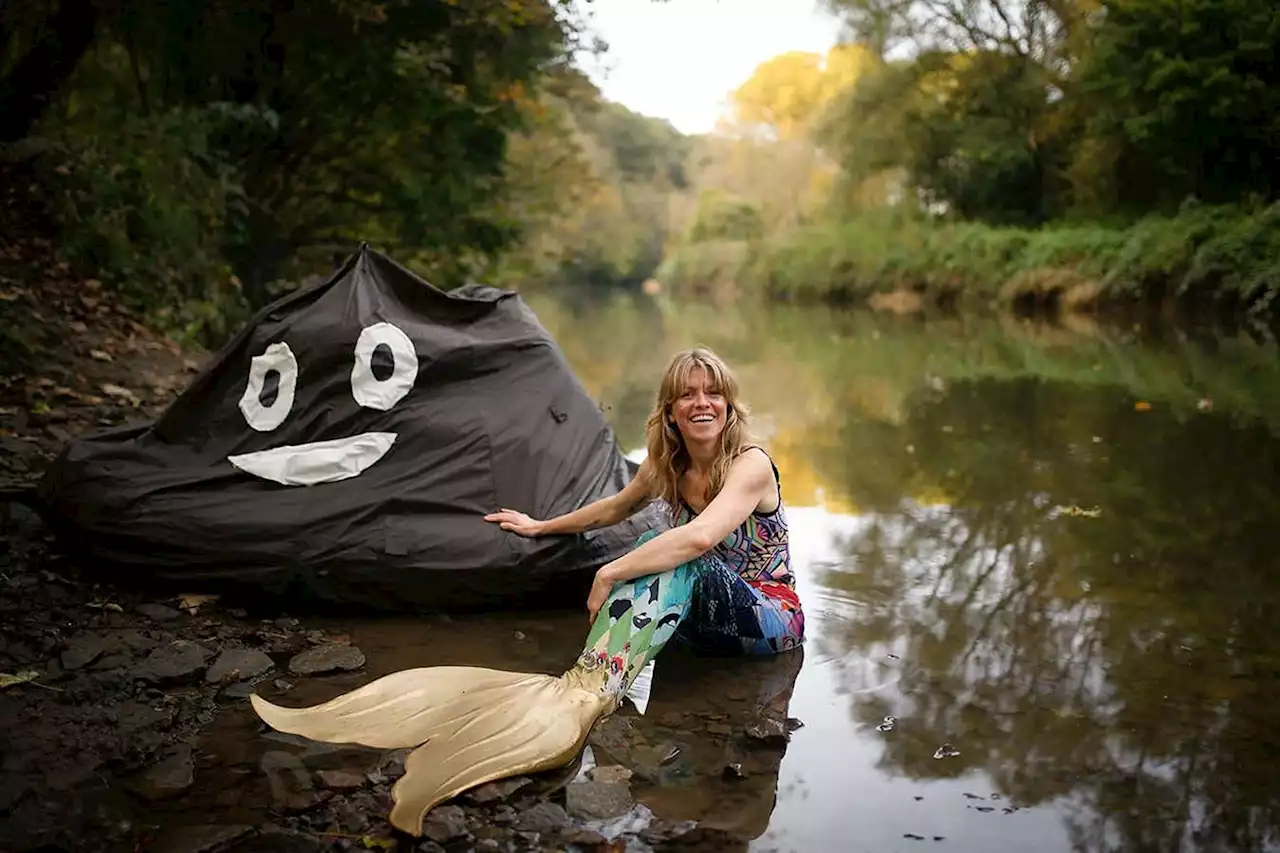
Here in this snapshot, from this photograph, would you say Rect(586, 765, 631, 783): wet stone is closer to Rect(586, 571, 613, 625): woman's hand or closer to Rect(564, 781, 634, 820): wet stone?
Rect(564, 781, 634, 820): wet stone

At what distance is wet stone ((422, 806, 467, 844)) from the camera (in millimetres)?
2100

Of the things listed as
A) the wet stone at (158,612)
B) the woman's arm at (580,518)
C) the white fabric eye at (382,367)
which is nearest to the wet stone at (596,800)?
the woman's arm at (580,518)

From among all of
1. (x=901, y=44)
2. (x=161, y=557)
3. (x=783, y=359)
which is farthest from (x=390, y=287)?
(x=901, y=44)

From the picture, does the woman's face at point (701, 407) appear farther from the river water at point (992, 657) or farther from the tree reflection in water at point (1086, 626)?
the tree reflection in water at point (1086, 626)

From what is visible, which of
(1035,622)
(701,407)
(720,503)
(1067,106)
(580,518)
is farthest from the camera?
(1067,106)

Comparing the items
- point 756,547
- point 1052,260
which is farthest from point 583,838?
point 1052,260

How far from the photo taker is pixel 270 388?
3.60 m

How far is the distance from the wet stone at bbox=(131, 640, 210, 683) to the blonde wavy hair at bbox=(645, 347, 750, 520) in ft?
4.34

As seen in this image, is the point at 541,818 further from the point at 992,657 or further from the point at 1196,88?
the point at 1196,88

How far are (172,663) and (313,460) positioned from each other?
839 millimetres

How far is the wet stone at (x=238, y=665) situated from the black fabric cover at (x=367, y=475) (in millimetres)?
369

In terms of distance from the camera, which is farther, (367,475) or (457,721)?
(367,475)

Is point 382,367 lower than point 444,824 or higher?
higher

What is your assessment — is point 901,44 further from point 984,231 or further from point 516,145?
point 516,145
